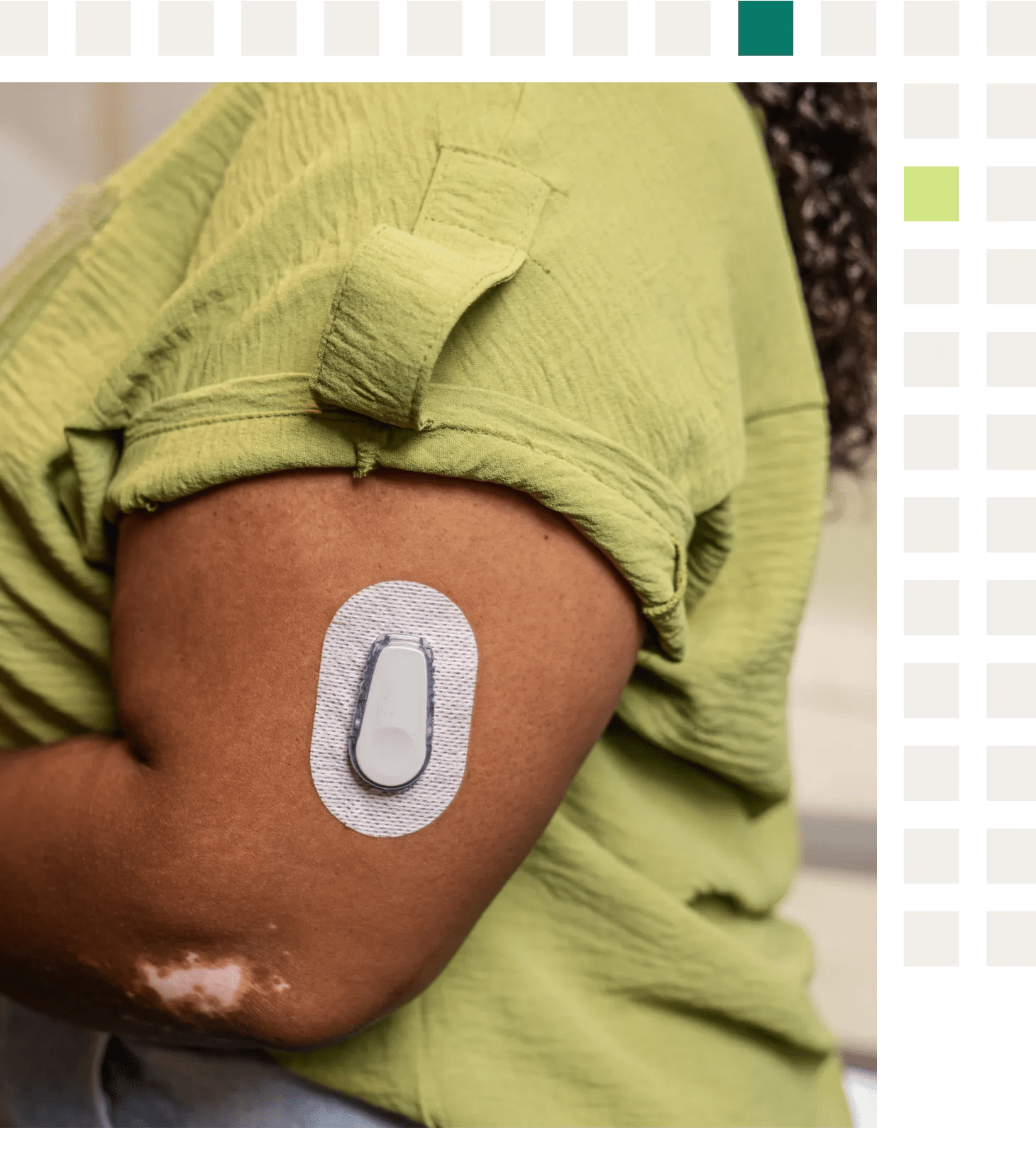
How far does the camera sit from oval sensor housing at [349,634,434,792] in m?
0.48

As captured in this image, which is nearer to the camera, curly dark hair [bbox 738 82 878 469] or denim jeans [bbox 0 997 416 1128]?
denim jeans [bbox 0 997 416 1128]

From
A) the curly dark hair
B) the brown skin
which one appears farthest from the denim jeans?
the curly dark hair

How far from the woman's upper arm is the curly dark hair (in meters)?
0.46

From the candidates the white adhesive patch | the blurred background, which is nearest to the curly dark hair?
the blurred background

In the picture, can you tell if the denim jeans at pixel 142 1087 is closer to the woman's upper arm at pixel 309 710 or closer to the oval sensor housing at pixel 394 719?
the woman's upper arm at pixel 309 710

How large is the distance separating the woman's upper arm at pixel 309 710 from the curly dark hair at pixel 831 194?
18.2 inches

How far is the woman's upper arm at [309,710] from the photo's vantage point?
18.5 inches

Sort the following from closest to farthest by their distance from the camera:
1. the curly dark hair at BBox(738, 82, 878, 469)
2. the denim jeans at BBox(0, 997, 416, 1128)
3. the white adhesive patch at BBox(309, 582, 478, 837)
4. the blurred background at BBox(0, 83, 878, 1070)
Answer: the white adhesive patch at BBox(309, 582, 478, 837), the denim jeans at BBox(0, 997, 416, 1128), the curly dark hair at BBox(738, 82, 878, 469), the blurred background at BBox(0, 83, 878, 1070)

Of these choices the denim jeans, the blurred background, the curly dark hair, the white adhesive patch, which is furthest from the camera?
the blurred background

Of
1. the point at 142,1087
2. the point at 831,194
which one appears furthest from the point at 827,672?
the point at 142,1087

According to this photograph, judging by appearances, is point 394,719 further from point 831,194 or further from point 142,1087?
point 831,194

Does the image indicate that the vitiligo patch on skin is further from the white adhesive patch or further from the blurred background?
the blurred background

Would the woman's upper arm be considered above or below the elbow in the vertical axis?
above

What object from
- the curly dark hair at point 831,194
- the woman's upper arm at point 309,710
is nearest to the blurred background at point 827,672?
the curly dark hair at point 831,194
